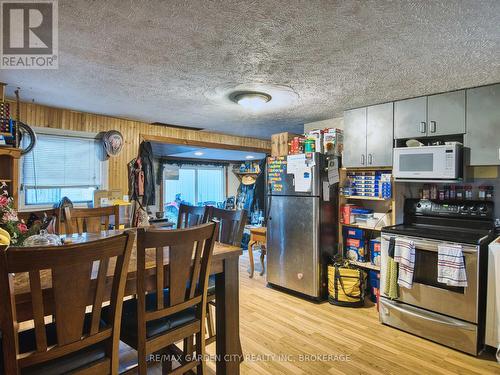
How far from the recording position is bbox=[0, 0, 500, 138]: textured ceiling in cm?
146

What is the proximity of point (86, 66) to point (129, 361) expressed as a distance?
2277mm

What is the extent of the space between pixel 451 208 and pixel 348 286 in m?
1.32

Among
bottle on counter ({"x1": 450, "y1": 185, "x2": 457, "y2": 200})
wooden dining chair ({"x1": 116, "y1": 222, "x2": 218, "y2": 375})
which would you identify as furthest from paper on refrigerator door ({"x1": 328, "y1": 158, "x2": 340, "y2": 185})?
wooden dining chair ({"x1": 116, "y1": 222, "x2": 218, "y2": 375})

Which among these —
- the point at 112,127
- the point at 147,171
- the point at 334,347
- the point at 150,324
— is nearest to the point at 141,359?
the point at 150,324

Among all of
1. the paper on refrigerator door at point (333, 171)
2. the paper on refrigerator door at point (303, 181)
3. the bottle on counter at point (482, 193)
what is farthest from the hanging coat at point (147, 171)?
the bottle on counter at point (482, 193)

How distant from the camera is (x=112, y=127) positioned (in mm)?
3893

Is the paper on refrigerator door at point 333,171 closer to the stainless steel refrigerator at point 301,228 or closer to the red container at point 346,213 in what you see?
the stainless steel refrigerator at point 301,228

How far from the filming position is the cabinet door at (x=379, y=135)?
3.07 m

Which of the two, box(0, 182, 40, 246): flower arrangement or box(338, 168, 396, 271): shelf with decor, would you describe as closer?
box(0, 182, 40, 246): flower arrangement

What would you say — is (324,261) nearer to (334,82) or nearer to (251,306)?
(251,306)

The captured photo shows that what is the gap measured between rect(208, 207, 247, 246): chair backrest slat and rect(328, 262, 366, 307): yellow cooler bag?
1.49 meters

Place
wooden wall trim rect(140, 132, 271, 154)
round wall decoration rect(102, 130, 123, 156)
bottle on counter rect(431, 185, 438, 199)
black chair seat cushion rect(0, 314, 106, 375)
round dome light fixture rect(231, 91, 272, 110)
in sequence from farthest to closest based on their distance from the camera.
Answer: wooden wall trim rect(140, 132, 271, 154) → round wall decoration rect(102, 130, 123, 156) → bottle on counter rect(431, 185, 438, 199) → round dome light fixture rect(231, 91, 272, 110) → black chair seat cushion rect(0, 314, 106, 375)

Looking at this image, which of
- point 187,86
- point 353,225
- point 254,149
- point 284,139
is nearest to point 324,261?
point 353,225

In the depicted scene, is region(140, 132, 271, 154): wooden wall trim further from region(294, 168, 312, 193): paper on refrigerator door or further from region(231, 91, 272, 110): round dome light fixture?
region(294, 168, 312, 193): paper on refrigerator door
